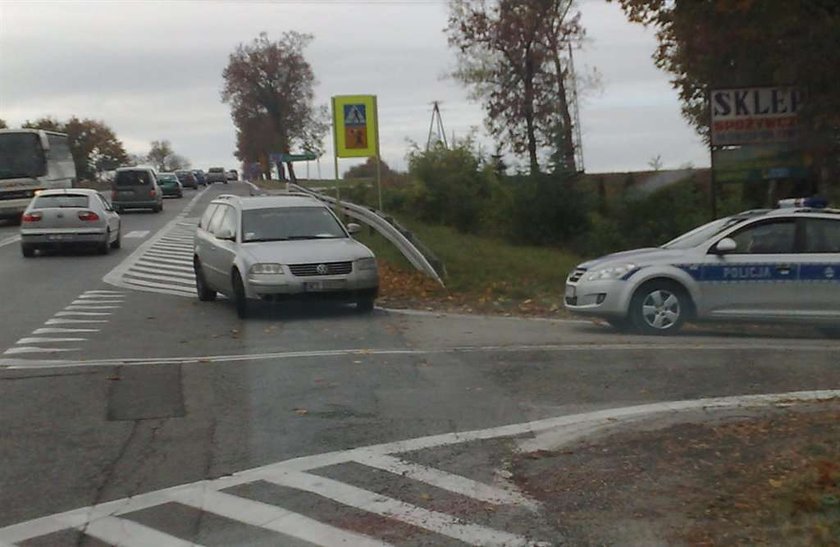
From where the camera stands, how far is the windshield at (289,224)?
16391 millimetres

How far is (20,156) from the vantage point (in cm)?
3812

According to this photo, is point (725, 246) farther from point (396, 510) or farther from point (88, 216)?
point (88, 216)

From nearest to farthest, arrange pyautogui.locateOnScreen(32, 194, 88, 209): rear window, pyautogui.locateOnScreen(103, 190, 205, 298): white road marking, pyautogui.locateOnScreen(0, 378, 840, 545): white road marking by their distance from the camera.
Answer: pyautogui.locateOnScreen(0, 378, 840, 545): white road marking < pyautogui.locateOnScreen(103, 190, 205, 298): white road marking < pyautogui.locateOnScreen(32, 194, 88, 209): rear window

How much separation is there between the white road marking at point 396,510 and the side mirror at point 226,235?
368 inches

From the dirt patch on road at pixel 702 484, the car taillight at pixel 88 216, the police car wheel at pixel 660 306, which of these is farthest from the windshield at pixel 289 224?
the car taillight at pixel 88 216

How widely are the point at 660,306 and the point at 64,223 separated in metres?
16.2

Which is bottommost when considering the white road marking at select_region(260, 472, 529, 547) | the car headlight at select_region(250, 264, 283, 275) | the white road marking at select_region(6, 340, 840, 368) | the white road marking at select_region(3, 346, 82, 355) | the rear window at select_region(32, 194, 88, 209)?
the white road marking at select_region(260, 472, 529, 547)

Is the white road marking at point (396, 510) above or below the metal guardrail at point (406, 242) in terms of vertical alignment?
below

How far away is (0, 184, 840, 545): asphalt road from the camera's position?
650cm

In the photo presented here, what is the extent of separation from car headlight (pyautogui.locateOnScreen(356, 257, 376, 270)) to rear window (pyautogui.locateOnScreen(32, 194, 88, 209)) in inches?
506

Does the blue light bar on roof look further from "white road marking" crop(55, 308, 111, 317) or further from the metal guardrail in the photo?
"white road marking" crop(55, 308, 111, 317)

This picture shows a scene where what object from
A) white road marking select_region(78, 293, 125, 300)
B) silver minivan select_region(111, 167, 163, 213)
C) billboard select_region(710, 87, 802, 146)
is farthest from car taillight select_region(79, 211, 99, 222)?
silver minivan select_region(111, 167, 163, 213)

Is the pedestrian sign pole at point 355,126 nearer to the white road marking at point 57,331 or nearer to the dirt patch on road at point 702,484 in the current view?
the white road marking at point 57,331

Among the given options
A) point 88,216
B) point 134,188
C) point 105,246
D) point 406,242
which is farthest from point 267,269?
point 134,188
